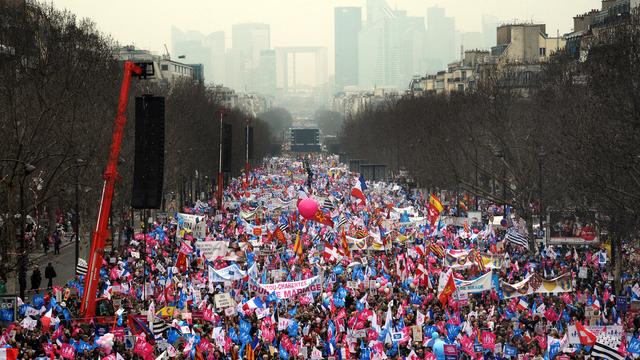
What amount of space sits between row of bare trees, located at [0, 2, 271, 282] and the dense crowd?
3.88 meters

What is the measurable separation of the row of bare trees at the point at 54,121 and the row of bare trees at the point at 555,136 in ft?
59.4

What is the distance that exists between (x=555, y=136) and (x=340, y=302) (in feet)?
83.3

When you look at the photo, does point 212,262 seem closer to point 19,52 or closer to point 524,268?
point 524,268

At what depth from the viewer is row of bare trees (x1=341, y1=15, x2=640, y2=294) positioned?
3569cm

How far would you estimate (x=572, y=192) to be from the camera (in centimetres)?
4347

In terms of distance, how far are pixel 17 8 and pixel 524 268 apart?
3223cm

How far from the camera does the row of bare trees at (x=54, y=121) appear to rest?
35.5 m

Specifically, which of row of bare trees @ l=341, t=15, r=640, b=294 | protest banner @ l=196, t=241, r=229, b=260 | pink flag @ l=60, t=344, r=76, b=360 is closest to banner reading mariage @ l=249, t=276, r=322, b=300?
protest banner @ l=196, t=241, r=229, b=260

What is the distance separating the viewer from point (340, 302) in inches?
1139

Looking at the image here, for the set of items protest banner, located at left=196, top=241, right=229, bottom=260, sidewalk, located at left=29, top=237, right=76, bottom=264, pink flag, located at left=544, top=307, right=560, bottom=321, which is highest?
protest banner, located at left=196, top=241, right=229, bottom=260

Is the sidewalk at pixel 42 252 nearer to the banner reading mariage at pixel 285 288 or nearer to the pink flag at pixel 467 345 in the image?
the banner reading mariage at pixel 285 288

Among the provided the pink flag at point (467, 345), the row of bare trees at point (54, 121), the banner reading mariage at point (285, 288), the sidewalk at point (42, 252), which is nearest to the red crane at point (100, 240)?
the row of bare trees at point (54, 121)

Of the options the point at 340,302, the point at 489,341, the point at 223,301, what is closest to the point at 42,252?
the point at 223,301

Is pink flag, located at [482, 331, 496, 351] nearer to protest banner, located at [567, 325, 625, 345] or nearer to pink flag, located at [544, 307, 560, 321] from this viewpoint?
protest banner, located at [567, 325, 625, 345]
